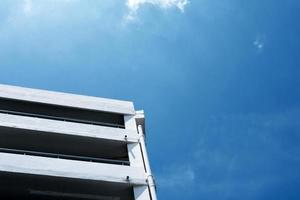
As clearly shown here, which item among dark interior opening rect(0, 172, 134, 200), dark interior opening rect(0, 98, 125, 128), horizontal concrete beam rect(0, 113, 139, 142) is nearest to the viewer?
dark interior opening rect(0, 172, 134, 200)

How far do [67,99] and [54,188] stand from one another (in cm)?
546

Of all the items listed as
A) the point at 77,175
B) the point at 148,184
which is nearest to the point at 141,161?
the point at 148,184

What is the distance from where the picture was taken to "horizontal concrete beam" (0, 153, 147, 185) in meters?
13.9

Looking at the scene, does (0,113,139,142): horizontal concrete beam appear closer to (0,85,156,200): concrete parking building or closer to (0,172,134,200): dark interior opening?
(0,85,156,200): concrete parking building

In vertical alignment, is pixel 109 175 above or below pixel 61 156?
below

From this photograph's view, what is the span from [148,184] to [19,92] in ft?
24.6

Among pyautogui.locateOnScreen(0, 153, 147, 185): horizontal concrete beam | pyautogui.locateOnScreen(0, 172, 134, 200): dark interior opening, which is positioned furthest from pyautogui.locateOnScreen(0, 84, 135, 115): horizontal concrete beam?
pyautogui.locateOnScreen(0, 172, 134, 200): dark interior opening

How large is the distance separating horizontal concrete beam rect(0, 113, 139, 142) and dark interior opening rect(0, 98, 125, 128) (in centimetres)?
135

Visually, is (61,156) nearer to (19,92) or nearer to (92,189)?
(92,189)

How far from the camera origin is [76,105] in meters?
18.8

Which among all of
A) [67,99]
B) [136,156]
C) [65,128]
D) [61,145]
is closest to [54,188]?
[61,145]

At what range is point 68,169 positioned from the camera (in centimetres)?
1434

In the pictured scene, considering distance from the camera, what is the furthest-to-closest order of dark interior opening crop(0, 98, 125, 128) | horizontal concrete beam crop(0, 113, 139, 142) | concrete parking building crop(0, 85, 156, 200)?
1. dark interior opening crop(0, 98, 125, 128)
2. horizontal concrete beam crop(0, 113, 139, 142)
3. concrete parking building crop(0, 85, 156, 200)

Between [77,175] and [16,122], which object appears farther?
[16,122]
